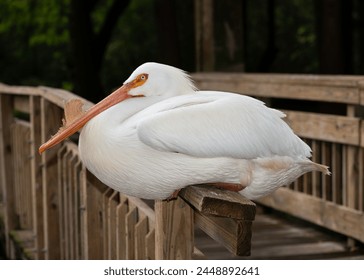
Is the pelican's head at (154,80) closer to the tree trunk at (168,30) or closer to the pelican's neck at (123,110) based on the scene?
the pelican's neck at (123,110)

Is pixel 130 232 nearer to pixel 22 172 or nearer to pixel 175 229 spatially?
pixel 175 229

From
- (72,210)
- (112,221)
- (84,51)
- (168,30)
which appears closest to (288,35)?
(84,51)

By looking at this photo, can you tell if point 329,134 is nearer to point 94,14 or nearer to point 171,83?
point 171,83

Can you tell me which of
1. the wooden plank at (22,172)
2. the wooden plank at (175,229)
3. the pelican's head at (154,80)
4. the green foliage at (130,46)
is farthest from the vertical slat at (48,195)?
the green foliage at (130,46)

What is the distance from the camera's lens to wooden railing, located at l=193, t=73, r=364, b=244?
222 inches

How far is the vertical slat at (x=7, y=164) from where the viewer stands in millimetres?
7254

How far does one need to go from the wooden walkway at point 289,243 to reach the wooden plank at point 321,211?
15 centimetres

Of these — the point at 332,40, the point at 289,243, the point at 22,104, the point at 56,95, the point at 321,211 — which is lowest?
the point at 289,243

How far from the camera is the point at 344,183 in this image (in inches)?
230

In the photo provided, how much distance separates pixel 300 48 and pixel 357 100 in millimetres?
14769

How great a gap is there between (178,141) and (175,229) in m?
0.71

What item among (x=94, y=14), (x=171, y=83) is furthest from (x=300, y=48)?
(x=171, y=83)

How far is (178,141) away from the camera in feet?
6.68

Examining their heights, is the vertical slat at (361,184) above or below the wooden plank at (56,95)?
below
